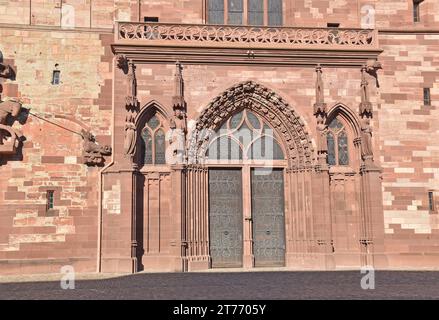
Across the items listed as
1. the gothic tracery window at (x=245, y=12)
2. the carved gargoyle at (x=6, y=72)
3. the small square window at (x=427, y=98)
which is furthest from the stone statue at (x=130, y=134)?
the small square window at (x=427, y=98)

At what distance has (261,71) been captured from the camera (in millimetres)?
18203

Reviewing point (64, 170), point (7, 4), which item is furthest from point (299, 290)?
point (7, 4)

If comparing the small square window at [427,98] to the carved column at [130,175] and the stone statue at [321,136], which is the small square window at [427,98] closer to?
the stone statue at [321,136]

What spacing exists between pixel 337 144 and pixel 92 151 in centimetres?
792

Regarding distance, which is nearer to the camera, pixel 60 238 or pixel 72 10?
pixel 60 238

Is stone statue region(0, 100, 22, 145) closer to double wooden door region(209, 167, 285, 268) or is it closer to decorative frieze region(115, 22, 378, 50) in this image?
decorative frieze region(115, 22, 378, 50)

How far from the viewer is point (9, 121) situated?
16.8m

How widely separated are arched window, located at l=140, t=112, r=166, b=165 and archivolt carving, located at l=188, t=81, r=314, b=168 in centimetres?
91

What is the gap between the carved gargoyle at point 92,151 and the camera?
16891 mm

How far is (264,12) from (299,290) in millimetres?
11110

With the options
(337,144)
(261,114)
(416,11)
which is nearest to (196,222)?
(261,114)

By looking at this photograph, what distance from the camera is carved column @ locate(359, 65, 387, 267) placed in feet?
56.9

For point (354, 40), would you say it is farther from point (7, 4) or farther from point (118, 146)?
point (7, 4)

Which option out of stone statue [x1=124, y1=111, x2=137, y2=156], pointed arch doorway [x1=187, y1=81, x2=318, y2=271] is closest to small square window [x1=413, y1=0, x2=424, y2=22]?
pointed arch doorway [x1=187, y1=81, x2=318, y2=271]
